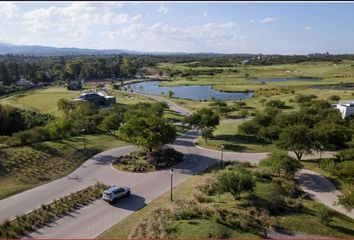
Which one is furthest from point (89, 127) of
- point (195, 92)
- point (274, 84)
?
point (274, 84)

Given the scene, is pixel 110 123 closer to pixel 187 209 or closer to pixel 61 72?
pixel 187 209

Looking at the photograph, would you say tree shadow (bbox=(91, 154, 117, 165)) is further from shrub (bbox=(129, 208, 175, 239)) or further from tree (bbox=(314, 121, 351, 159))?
tree (bbox=(314, 121, 351, 159))

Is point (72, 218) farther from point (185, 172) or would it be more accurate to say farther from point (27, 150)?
point (27, 150)

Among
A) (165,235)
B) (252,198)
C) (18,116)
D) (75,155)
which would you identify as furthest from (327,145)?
(18,116)

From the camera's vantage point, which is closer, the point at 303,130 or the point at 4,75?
the point at 303,130

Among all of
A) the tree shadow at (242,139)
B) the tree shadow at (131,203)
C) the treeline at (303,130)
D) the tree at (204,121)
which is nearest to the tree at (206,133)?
the tree at (204,121)

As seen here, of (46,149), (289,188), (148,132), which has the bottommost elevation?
(289,188)

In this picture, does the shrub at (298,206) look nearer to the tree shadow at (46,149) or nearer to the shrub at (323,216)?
the shrub at (323,216)
